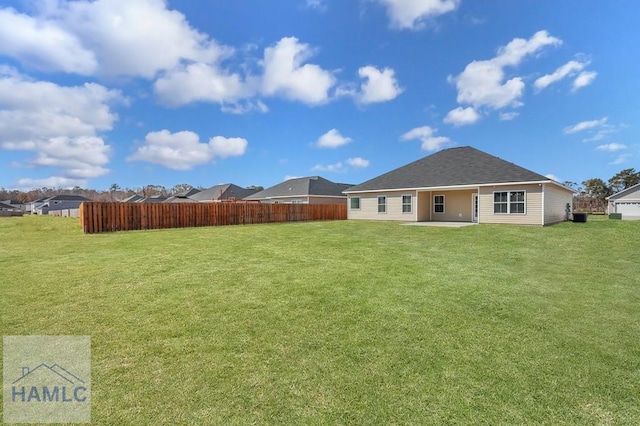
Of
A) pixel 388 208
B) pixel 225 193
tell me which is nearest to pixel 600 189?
pixel 388 208

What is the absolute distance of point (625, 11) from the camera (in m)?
10.6

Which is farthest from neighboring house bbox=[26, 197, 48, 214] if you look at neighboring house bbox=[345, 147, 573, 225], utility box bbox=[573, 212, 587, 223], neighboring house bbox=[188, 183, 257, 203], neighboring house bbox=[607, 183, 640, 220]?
neighboring house bbox=[607, 183, 640, 220]

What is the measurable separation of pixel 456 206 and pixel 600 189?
36.4 metres

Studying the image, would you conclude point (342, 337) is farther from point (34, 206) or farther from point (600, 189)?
point (34, 206)

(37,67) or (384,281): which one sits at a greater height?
(37,67)

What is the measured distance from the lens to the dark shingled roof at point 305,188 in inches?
1180

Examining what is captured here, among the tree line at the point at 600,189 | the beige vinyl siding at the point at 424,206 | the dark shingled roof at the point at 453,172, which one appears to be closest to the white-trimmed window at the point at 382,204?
the dark shingled roof at the point at 453,172

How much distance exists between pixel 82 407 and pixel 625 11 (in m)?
17.6

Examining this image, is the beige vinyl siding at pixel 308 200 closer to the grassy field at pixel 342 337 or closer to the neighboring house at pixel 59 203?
the grassy field at pixel 342 337

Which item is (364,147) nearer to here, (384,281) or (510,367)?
(384,281)

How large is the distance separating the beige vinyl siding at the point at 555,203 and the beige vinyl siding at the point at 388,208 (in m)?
6.97

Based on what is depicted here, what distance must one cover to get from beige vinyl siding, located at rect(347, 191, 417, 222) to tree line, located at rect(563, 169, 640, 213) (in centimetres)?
3138

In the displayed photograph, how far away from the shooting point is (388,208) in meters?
21.0

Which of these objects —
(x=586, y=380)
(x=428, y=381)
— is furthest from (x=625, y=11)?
(x=428, y=381)
